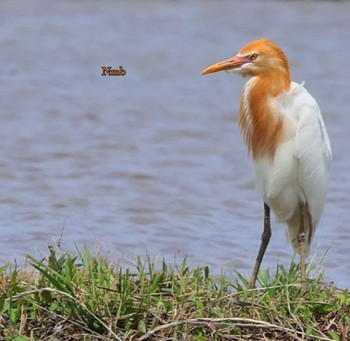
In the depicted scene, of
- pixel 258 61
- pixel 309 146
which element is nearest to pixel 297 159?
pixel 309 146

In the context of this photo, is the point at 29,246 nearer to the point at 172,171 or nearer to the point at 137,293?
the point at 137,293

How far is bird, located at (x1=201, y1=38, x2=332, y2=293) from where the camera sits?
17.1 ft

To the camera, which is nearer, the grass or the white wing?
the grass

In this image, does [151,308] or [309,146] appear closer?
[151,308]

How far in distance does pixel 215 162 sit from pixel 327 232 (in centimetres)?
199

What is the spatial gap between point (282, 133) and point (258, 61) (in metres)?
0.38

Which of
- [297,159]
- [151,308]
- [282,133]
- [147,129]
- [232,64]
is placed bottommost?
[151,308]

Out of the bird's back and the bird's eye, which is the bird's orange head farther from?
the bird's back

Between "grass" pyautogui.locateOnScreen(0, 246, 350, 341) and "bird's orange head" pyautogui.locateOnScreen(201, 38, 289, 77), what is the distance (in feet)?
3.70

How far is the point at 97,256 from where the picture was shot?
15.8 ft

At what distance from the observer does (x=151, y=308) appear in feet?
14.4

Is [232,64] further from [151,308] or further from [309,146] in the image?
[151,308]

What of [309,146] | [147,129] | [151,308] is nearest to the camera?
[151,308]

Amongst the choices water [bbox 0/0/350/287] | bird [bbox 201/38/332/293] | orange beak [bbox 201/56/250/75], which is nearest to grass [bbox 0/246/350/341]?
bird [bbox 201/38/332/293]
